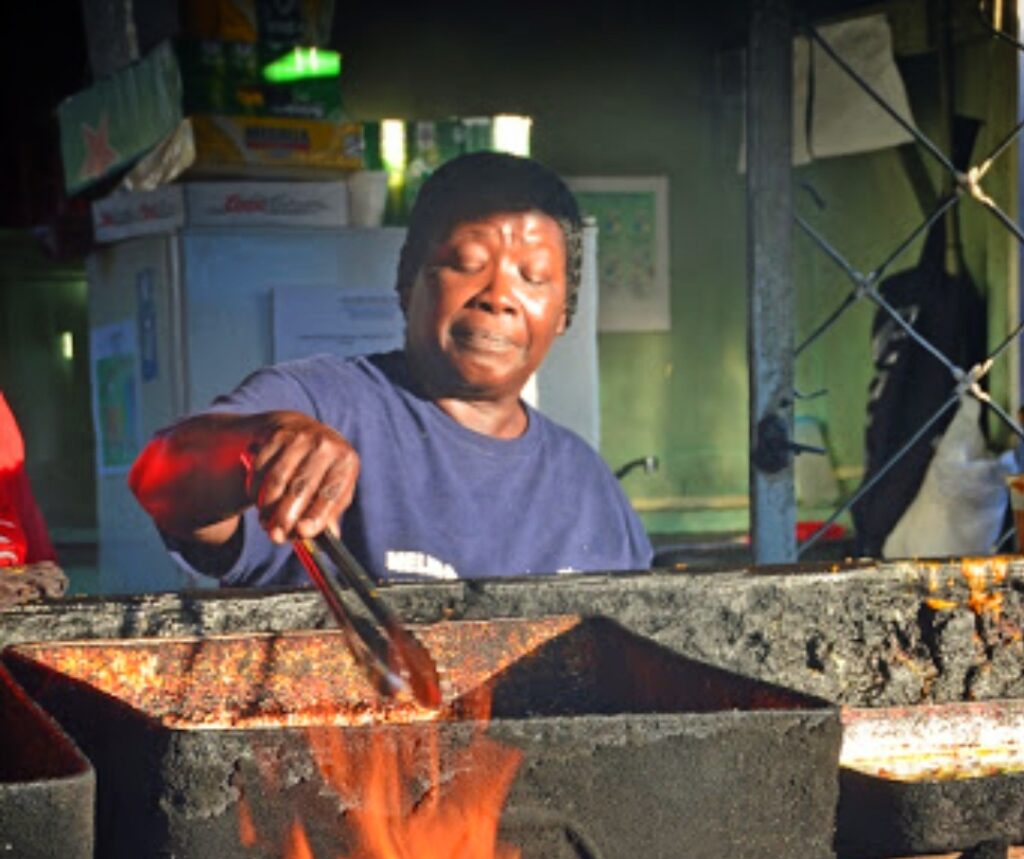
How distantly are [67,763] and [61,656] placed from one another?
0.40 m

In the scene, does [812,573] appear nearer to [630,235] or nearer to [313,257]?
[313,257]

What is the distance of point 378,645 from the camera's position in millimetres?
1671

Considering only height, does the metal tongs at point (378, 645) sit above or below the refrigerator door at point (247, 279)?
below

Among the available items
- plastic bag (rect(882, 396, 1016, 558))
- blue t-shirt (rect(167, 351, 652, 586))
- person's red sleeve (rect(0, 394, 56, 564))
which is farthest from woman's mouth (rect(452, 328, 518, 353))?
plastic bag (rect(882, 396, 1016, 558))

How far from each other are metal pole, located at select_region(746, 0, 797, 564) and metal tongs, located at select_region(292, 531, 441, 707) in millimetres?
2582

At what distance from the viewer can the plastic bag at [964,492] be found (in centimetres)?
576

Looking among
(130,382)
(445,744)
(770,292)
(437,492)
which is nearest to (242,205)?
(130,382)

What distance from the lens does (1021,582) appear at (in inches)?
92.2

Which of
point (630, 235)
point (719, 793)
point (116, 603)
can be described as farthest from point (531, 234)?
point (630, 235)

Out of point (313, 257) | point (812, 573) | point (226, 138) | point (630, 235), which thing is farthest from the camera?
point (630, 235)

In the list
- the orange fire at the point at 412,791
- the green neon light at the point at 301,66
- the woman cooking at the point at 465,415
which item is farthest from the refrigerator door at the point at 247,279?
the orange fire at the point at 412,791

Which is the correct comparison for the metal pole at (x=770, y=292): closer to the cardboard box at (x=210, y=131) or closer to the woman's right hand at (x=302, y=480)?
the cardboard box at (x=210, y=131)

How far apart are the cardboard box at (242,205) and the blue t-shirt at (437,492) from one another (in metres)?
1.34

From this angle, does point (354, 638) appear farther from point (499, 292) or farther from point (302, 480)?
point (499, 292)
